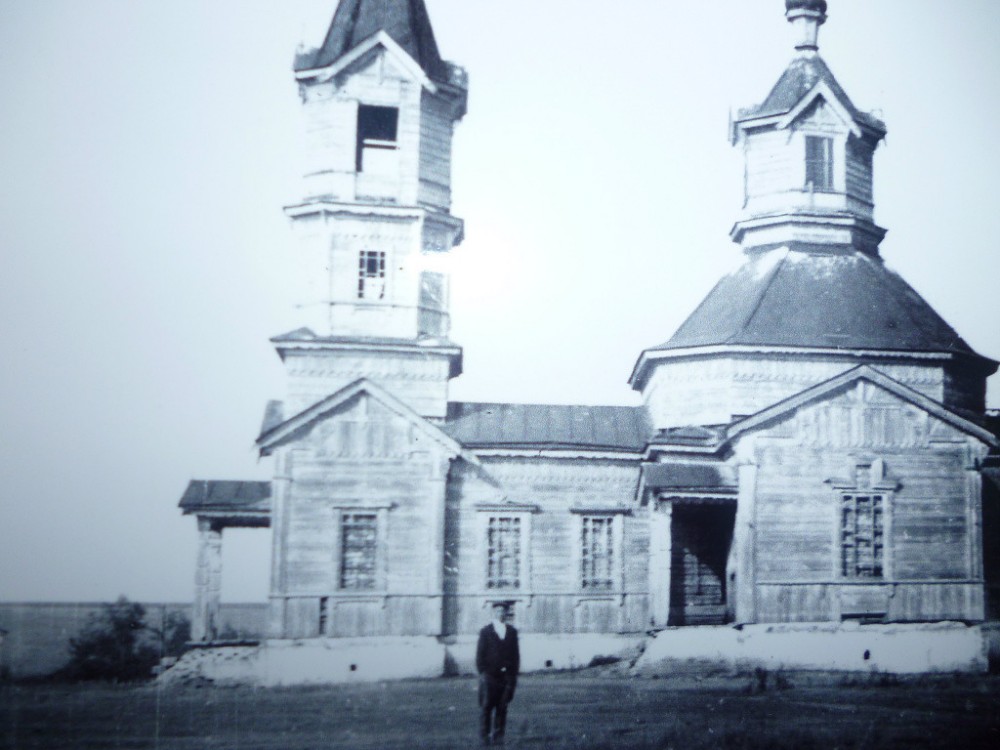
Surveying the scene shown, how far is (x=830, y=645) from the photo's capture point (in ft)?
84.1

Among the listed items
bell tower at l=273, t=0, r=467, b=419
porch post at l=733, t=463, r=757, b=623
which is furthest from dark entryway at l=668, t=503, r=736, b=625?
bell tower at l=273, t=0, r=467, b=419

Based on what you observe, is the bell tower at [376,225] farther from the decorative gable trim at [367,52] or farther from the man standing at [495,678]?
the man standing at [495,678]

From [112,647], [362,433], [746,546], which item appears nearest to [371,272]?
[362,433]

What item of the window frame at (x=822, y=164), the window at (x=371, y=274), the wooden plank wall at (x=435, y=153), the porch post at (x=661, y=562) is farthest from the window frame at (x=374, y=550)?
the window frame at (x=822, y=164)

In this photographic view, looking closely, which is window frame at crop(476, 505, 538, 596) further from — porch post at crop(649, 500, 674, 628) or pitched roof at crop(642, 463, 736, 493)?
pitched roof at crop(642, 463, 736, 493)

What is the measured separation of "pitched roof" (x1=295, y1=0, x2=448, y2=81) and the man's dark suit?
1750 centimetres

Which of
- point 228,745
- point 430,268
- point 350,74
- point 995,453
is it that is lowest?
point 228,745

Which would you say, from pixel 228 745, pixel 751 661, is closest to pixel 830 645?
pixel 751 661

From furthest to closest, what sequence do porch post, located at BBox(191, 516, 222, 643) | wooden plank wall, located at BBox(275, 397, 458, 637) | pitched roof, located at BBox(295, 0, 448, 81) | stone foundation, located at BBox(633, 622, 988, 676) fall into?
pitched roof, located at BBox(295, 0, 448, 81) → porch post, located at BBox(191, 516, 222, 643) → wooden plank wall, located at BBox(275, 397, 458, 637) → stone foundation, located at BBox(633, 622, 988, 676)

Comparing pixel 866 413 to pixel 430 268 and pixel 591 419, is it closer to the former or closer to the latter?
pixel 591 419

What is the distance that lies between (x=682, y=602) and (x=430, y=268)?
9.35 m

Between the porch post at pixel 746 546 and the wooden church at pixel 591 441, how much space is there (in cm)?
4

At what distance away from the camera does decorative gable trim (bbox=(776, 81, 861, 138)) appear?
3284 centimetres

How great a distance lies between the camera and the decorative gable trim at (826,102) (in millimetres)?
32844
